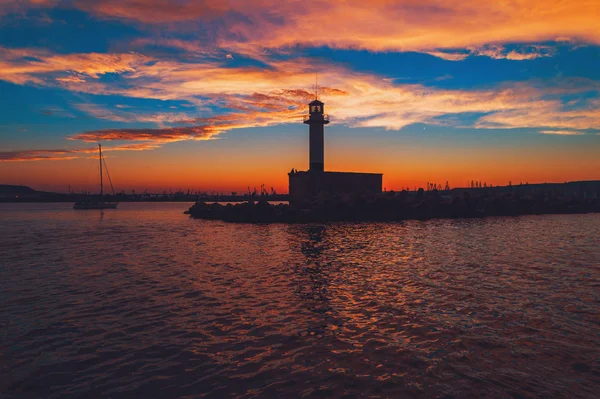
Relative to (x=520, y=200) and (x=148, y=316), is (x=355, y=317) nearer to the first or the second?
(x=148, y=316)

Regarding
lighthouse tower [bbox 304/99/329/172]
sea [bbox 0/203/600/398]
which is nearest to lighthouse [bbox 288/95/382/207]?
lighthouse tower [bbox 304/99/329/172]

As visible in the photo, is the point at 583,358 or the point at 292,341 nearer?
the point at 583,358

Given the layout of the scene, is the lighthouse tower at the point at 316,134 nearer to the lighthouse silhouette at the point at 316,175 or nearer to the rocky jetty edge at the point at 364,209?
the lighthouse silhouette at the point at 316,175

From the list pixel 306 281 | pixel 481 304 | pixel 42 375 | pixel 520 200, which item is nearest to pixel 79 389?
pixel 42 375

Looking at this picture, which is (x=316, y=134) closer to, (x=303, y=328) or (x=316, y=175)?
(x=316, y=175)

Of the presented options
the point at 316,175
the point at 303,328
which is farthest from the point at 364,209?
the point at 303,328

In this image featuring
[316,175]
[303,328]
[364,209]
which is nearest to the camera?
[303,328]
